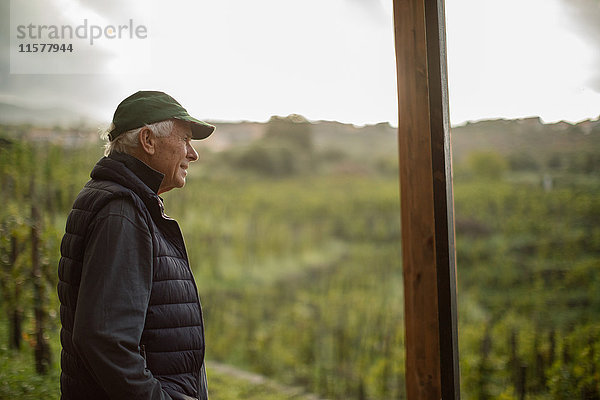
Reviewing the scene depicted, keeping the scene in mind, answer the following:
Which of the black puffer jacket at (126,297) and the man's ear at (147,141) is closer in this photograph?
the black puffer jacket at (126,297)

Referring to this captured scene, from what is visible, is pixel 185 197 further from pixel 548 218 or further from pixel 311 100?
pixel 548 218

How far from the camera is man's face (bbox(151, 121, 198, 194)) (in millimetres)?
1441

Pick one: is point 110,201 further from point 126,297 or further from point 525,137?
point 525,137

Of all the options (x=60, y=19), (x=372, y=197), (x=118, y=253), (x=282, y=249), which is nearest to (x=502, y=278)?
(x=372, y=197)

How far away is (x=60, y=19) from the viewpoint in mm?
2656

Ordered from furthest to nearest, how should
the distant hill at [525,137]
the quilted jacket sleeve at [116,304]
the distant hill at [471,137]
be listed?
the distant hill at [471,137], the distant hill at [525,137], the quilted jacket sleeve at [116,304]

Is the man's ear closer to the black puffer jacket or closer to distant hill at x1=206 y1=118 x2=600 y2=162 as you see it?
the black puffer jacket

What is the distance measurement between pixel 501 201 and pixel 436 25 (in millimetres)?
1735

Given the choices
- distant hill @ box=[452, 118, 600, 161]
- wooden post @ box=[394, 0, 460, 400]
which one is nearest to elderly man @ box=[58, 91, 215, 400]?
wooden post @ box=[394, 0, 460, 400]

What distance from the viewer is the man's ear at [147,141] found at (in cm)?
140

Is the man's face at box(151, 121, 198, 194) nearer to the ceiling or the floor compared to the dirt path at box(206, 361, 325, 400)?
nearer to the ceiling

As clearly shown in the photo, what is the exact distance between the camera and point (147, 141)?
1.42m

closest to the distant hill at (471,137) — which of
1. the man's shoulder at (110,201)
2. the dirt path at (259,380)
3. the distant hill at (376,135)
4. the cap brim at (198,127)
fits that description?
the distant hill at (376,135)

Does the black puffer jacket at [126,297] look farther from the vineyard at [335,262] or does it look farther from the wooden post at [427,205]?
the vineyard at [335,262]
